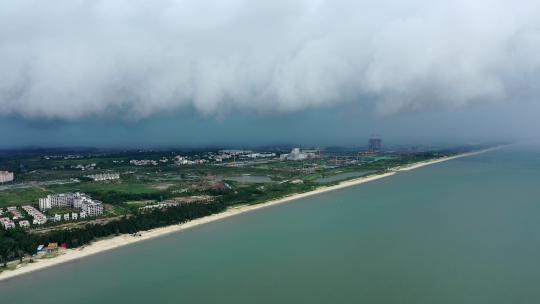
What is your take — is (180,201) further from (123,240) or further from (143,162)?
(143,162)

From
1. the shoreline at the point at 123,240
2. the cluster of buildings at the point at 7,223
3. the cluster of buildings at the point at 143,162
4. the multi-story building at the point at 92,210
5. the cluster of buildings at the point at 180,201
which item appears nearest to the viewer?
the shoreline at the point at 123,240

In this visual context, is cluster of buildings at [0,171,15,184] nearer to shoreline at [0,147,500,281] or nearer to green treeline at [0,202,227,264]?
green treeline at [0,202,227,264]

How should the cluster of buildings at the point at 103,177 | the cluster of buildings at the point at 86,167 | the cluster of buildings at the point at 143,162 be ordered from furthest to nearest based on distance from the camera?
the cluster of buildings at the point at 143,162 < the cluster of buildings at the point at 86,167 < the cluster of buildings at the point at 103,177

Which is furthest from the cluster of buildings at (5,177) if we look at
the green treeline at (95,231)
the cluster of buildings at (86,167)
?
the green treeline at (95,231)

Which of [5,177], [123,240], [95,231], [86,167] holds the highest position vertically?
[86,167]

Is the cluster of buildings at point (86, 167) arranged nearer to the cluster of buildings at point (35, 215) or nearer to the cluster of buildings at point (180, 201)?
the cluster of buildings at point (35, 215)

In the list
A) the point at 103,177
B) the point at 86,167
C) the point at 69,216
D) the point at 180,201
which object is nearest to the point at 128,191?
the point at 180,201

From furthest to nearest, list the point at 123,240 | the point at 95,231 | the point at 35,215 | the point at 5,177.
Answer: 1. the point at 5,177
2. the point at 35,215
3. the point at 95,231
4. the point at 123,240
